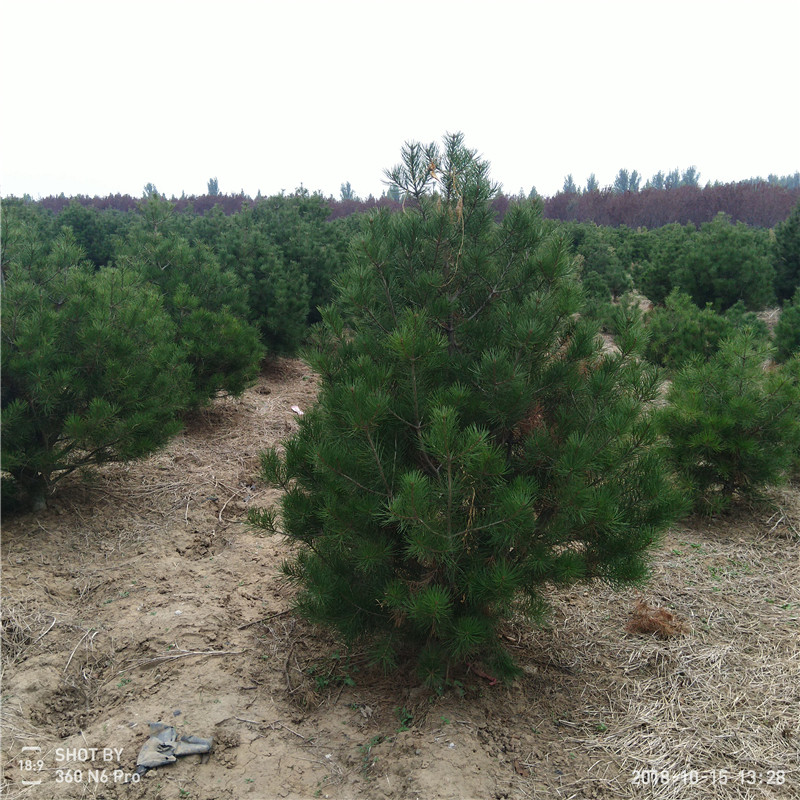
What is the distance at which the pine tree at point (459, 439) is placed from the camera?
2625mm

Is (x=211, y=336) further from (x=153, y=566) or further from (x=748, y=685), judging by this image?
(x=748, y=685)

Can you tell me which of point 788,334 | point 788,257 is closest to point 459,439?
point 788,334

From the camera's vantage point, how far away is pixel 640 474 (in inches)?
114

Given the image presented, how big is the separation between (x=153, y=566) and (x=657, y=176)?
12448cm

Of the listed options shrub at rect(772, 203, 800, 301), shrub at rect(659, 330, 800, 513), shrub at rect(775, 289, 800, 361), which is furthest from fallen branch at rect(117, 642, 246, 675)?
shrub at rect(772, 203, 800, 301)

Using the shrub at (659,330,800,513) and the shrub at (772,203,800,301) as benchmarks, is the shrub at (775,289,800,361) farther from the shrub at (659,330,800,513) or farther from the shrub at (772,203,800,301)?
the shrub at (772,203,800,301)

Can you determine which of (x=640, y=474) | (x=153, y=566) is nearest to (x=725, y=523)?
(x=640, y=474)

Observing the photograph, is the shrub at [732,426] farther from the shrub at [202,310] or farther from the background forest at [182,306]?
the shrub at [202,310]

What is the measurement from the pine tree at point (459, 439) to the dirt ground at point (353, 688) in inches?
15.4

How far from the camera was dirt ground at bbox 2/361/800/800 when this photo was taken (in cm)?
262

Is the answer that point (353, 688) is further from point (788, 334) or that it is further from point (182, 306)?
point (788, 334)

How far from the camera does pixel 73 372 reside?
4.54 m

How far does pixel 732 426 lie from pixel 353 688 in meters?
3.60

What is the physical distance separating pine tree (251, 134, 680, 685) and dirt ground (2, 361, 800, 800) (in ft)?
1.28
